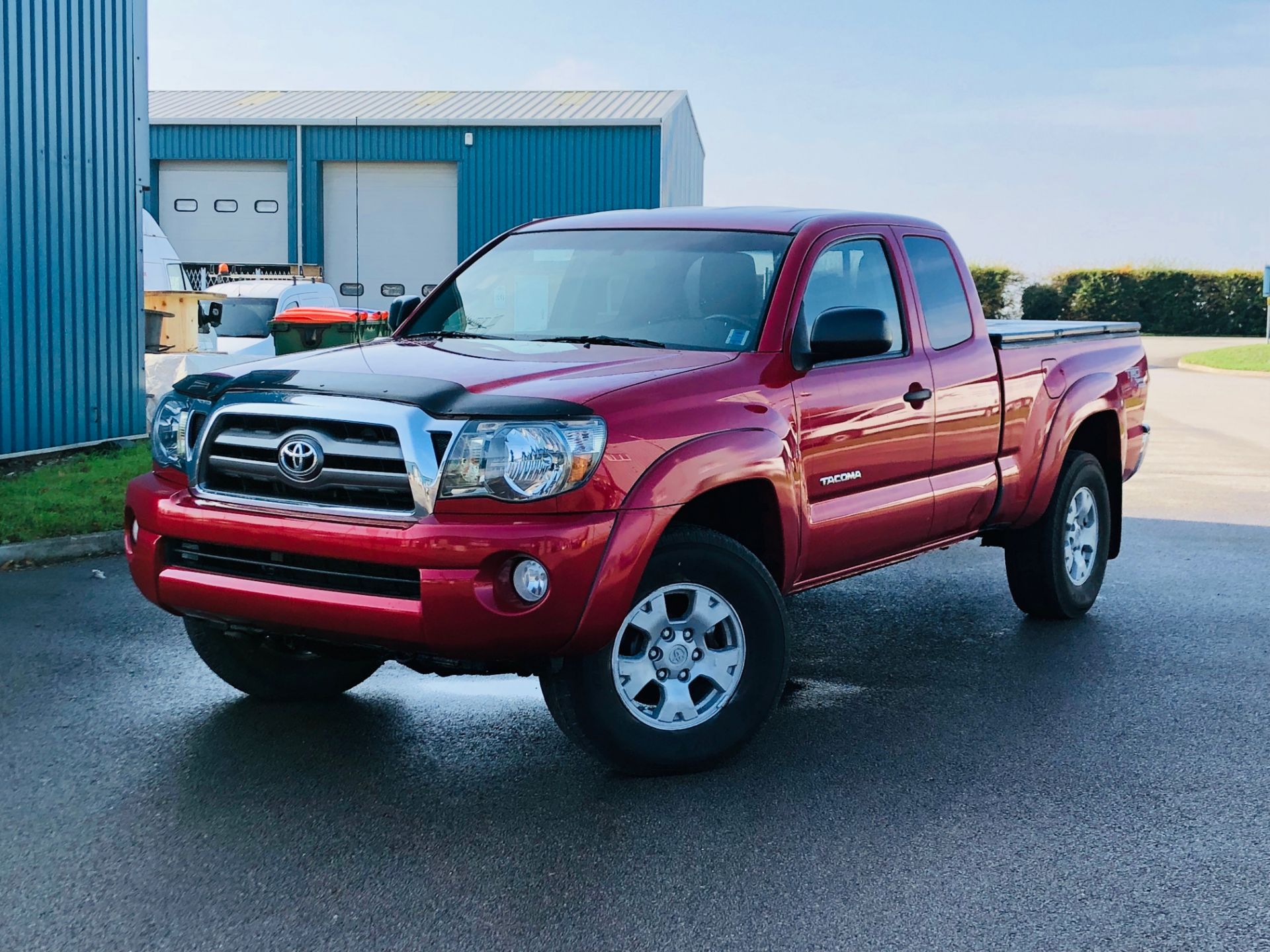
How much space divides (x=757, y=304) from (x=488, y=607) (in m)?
1.80

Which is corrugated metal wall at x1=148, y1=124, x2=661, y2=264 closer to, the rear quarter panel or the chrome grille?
the rear quarter panel

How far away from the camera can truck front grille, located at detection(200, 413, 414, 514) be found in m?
4.32

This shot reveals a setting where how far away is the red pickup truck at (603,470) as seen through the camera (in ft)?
14.0

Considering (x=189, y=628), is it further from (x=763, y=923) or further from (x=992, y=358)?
(x=992, y=358)

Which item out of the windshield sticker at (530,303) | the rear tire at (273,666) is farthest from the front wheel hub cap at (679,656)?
the windshield sticker at (530,303)

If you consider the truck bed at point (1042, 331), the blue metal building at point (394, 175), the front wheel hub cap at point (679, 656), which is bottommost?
the front wheel hub cap at point (679, 656)

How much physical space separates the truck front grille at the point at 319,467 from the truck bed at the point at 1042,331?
3269 mm

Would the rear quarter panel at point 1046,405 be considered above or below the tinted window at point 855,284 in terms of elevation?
below

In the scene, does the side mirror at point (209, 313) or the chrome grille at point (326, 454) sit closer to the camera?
the chrome grille at point (326, 454)

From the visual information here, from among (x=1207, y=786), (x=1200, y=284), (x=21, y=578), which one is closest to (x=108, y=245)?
(x=21, y=578)

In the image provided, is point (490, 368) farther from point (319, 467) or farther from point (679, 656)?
point (679, 656)

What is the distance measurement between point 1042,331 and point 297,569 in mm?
4111

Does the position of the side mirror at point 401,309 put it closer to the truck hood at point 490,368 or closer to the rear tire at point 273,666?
the truck hood at point 490,368

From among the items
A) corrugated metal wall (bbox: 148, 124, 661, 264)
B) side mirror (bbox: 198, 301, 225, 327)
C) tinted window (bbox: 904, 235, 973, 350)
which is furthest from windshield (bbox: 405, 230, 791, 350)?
corrugated metal wall (bbox: 148, 124, 661, 264)
